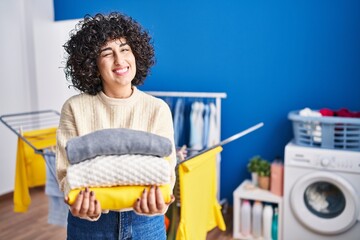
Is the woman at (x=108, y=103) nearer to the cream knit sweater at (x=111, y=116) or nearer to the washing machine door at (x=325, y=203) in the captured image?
the cream knit sweater at (x=111, y=116)

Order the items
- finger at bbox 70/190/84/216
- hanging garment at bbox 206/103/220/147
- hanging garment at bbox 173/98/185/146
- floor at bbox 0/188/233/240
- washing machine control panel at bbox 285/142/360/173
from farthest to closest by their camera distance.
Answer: hanging garment at bbox 173/98/185/146, hanging garment at bbox 206/103/220/147, floor at bbox 0/188/233/240, washing machine control panel at bbox 285/142/360/173, finger at bbox 70/190/84/216

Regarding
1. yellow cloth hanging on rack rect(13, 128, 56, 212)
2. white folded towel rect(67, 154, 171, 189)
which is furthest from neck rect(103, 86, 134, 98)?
yellow cloth hanging on rack rect(13, 128, 56, 212)

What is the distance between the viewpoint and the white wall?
3590 millimetres

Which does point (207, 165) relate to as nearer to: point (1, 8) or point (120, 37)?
point (120, 37)

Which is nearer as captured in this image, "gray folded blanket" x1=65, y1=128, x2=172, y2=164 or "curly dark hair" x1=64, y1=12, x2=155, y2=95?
"gray folded blanket" x1=65, y1=128, x2=172, y2=164

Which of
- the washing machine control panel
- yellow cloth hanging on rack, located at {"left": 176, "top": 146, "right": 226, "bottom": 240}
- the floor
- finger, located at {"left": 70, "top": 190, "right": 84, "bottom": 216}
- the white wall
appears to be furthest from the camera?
the white wall

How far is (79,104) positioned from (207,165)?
1024mm

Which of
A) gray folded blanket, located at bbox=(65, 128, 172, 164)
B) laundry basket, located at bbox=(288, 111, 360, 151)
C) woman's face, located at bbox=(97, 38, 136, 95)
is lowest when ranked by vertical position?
Result: laundry basket, located at bbox=(288, 111, 360, 151)

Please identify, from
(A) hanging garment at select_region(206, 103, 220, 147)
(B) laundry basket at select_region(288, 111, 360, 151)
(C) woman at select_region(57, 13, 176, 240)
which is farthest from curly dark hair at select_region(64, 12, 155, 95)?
(A) hanging garment at select_region(206, 103, 220, 147)

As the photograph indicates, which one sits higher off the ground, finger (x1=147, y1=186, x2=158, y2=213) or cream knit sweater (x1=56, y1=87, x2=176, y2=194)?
cream knit sweater (x1=56, y1=87, x2=176, y2=194)

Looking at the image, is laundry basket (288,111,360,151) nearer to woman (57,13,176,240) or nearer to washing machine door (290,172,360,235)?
washing machine door (290,172,360,235)

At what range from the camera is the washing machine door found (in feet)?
7.61

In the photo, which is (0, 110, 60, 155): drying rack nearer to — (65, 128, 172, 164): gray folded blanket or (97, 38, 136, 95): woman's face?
(97, 38, 136, 95): woman's face

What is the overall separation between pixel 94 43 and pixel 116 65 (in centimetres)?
9
